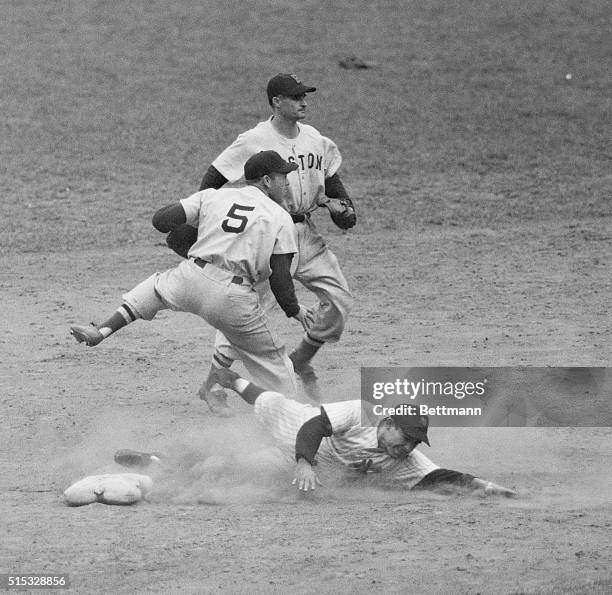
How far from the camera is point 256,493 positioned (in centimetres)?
679

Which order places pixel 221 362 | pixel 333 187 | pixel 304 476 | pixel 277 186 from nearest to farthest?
pixel 304 476 < pixel 277 186 < pixel 221 362 < pixel 333 187

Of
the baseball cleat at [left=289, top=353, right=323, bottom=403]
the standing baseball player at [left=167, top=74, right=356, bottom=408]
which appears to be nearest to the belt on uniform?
the standing baseball player at [left=167, top=74, right=356, bottom=408]

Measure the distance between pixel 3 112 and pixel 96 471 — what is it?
1084cm

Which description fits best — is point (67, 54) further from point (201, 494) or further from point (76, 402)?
point (201, 494)

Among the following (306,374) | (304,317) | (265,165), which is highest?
(265,165)

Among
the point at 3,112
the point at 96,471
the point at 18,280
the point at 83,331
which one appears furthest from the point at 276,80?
the point at 3,112

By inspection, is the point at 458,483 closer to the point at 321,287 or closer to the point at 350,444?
the point at 350,444

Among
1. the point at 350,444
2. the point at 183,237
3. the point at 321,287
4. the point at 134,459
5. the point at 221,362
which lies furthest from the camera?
the point at 321,287

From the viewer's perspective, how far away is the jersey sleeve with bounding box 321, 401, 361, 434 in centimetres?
675

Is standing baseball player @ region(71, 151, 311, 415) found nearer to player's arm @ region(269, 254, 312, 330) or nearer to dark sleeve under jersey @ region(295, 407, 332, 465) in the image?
player's arm @ region(269, 254, 312, 330)

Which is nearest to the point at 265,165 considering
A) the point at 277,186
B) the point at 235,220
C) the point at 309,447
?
the point at 277,186

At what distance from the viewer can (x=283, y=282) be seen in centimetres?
734

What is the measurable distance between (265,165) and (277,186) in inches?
5.4

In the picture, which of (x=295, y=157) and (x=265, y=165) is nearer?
(x=265, y=165)
